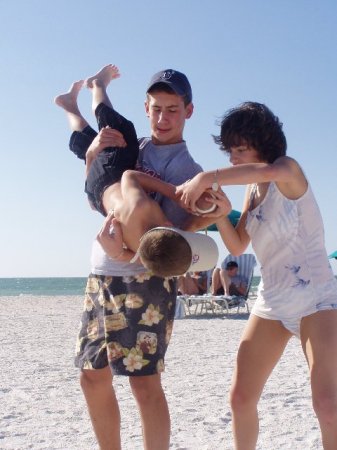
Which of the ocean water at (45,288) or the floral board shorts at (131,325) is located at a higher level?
the floral board shorts at (131,325)

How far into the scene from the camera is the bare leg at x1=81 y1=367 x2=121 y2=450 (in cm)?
297

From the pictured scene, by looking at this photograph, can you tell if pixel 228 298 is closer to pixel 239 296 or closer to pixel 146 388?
pixel 239 296

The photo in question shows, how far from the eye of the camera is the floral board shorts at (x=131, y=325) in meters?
2.81

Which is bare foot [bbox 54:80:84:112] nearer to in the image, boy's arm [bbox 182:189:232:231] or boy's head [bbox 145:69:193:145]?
boy's head [bbox 145:69:193:145]

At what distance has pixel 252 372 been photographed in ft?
9.50

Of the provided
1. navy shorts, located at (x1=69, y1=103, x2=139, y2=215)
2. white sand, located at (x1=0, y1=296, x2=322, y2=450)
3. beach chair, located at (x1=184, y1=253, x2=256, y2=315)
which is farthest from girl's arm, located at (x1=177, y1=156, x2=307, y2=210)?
beach chair, located at (x1=184, y1=253, x2=256, y2=315)

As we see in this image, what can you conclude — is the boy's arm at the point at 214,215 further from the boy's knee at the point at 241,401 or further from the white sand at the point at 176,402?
the white sand at the point at 176,402

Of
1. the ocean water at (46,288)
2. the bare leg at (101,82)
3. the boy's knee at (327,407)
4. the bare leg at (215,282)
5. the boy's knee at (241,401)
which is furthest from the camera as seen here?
the ocean water at (46,288)

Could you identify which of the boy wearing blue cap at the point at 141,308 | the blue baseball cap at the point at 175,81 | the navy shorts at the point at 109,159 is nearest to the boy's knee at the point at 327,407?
the boy wearing blue cap at the point at 141,308

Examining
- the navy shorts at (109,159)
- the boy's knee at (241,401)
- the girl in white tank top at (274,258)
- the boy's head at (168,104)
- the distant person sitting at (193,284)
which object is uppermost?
the boy's head at (168,104)

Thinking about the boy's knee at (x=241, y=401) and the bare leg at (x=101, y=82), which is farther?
the bare leg at (x=101, y=82)

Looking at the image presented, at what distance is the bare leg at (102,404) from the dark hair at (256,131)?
1162 mm

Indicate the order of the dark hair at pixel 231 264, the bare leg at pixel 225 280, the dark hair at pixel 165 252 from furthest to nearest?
the dark hair at pixel 231 264
the bare leg at pixel 225 280
the dark hair at pixel 165 252

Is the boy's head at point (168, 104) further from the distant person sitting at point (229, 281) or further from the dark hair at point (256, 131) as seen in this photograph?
the distant person sitting at point (229, 281)
